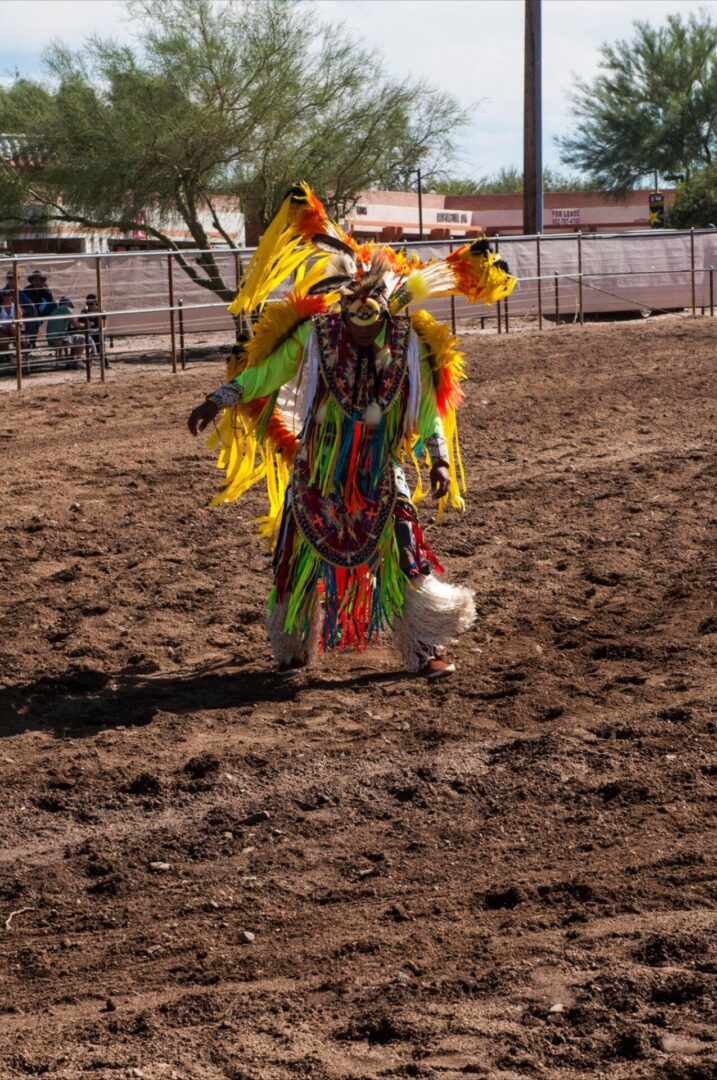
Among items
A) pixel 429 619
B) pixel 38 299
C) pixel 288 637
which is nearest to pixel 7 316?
pixel 38 299

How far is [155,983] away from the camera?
12.0 feet

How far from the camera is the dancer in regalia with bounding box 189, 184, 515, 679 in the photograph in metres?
6.01

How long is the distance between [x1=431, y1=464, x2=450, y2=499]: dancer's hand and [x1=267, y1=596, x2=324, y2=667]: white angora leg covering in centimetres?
74

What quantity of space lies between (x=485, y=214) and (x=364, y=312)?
36.5m

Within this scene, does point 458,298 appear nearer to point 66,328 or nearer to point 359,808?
point 66,328

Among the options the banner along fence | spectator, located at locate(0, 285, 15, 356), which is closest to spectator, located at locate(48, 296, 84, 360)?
the banner along fence

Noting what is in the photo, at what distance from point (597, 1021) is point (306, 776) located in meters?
2.01

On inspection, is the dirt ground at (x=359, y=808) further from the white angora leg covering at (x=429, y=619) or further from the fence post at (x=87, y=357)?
the fence post at (x=87, y=357)

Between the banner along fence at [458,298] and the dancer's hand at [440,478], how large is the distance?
8873 millimetres

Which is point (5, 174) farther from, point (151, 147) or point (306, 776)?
point (306, 776)

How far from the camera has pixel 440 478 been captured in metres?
6.16

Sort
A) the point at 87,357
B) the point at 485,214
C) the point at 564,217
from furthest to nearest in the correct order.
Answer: the point at 485,214 → the point at 564,217 → the point at 87,357

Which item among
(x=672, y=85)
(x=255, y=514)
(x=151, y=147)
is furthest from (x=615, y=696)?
(x=672, y=85)

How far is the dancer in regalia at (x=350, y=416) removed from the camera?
601 centimetres
